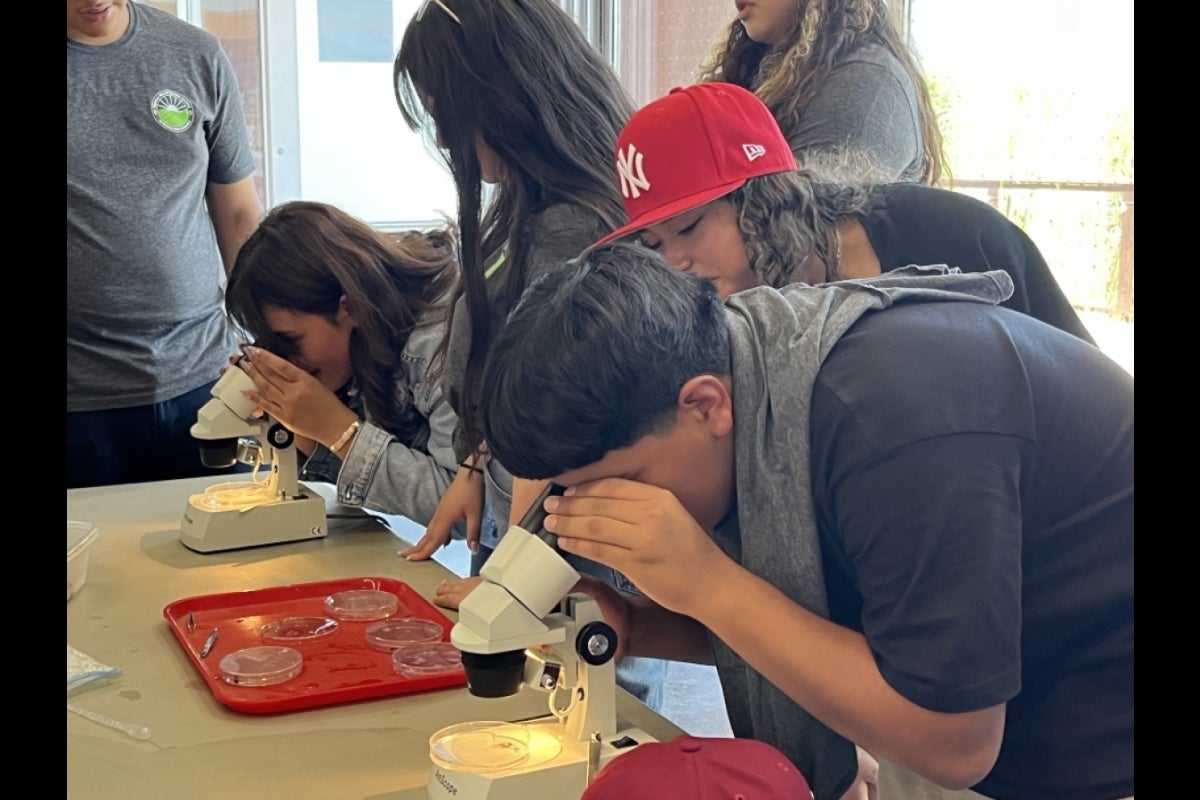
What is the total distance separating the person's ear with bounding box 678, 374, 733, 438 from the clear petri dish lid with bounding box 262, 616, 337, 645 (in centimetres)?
62

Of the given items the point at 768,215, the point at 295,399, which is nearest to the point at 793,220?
the point at 768,215

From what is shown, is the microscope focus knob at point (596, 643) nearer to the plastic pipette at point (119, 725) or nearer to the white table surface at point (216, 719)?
the white table surface at point (216, 719)

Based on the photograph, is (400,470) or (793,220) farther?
(400,470)

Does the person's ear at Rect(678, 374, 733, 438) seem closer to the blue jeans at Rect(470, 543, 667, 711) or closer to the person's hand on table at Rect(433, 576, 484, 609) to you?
the blue jeans at Rect(470, 543, 667, 711)

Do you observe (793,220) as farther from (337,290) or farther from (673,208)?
(337,290)

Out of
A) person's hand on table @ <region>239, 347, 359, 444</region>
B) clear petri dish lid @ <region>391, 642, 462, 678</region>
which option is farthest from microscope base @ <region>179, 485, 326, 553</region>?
clear petri dish lid @ <region>391, 642, 462, 678</region>

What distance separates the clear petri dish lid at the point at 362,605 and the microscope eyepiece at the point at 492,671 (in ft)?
1.69

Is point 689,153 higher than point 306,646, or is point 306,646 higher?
point 689,153

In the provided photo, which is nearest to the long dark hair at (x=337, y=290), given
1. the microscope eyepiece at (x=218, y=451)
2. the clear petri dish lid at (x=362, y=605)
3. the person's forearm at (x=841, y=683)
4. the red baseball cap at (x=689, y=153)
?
the microscope eyepiece at (x=218, y=451)

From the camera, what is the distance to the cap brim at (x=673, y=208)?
57.4 inches

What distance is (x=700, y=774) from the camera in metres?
0.90

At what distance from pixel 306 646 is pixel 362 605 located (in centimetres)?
12

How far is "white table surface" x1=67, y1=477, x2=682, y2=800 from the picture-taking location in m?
1.13
